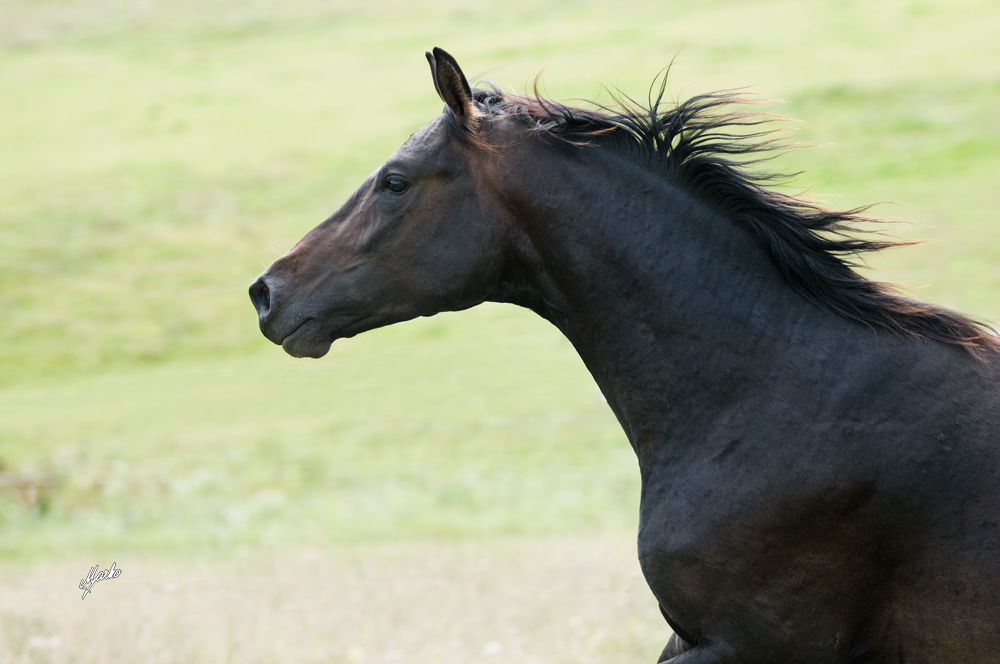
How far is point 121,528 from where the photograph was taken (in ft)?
37.9

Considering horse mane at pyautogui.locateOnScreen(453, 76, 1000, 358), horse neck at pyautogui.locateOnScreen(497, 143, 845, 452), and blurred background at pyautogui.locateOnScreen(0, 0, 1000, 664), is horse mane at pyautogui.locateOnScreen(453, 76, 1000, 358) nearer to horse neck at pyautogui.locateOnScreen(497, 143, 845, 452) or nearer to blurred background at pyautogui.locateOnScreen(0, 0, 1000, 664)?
horse neck at pyautogui.locateOnScreen(497, 143, 845, 452)

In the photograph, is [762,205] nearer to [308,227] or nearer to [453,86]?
[453,86]

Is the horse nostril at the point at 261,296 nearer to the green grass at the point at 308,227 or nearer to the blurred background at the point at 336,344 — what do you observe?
the blurred background at the point at 336,344

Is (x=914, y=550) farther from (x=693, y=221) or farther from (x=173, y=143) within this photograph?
(x=173, y=143)

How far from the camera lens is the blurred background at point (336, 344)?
683cm

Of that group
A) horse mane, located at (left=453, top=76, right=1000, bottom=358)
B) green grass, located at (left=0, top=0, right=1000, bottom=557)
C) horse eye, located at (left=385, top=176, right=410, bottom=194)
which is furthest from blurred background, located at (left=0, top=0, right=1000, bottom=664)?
horse eye, located at (left=385, top=176, right=410, bottom=194)

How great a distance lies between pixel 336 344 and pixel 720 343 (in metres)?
17.7

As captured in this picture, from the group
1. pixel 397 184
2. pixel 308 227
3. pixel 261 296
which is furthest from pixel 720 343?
pixel 308 227

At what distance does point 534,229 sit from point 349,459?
445 inches

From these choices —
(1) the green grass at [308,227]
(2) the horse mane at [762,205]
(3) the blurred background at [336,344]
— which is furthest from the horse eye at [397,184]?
(1) the green grass at [308,227]

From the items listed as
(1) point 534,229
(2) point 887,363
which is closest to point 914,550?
(2) point 887,363

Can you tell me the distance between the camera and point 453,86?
11.8 ft

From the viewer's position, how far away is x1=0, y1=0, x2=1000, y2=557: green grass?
12.7m

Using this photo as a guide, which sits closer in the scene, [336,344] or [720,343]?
[720,343]
